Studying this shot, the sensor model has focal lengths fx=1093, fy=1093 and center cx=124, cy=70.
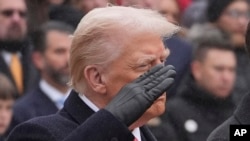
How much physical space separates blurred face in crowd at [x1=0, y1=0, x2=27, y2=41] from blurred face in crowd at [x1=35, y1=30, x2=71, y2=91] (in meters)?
0.50

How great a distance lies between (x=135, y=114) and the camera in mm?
4078

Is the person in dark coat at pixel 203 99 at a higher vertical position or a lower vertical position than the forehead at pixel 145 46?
lower

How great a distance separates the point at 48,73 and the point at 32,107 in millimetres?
503

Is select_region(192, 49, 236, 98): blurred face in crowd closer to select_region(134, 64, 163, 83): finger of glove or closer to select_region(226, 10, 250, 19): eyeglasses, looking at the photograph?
select_region(226, 10, 250, 19): eyeglasses

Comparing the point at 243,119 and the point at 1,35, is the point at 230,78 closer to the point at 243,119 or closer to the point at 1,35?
the point at 1,35

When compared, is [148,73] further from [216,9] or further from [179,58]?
[216,9]

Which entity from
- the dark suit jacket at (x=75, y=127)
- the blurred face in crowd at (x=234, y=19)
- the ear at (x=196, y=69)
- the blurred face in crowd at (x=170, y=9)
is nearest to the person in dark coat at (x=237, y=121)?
the dark suit jacket at (x=75, y=127)

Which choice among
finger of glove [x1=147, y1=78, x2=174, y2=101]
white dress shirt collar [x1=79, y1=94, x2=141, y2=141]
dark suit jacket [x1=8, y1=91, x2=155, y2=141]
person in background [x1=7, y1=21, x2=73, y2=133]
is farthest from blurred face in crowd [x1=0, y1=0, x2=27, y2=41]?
finger of glove [x1=147, y1=78, x2=174, y2=101]

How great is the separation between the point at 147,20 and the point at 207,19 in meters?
4.33

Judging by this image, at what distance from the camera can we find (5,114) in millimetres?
7109

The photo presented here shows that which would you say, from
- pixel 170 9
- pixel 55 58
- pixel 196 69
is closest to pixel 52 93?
pixel 55 58

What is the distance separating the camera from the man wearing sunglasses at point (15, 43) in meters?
8.00

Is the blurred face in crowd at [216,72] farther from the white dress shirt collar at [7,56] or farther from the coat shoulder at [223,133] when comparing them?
the coat shoulder at [223,133]

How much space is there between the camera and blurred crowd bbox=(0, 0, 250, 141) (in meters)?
7.39
